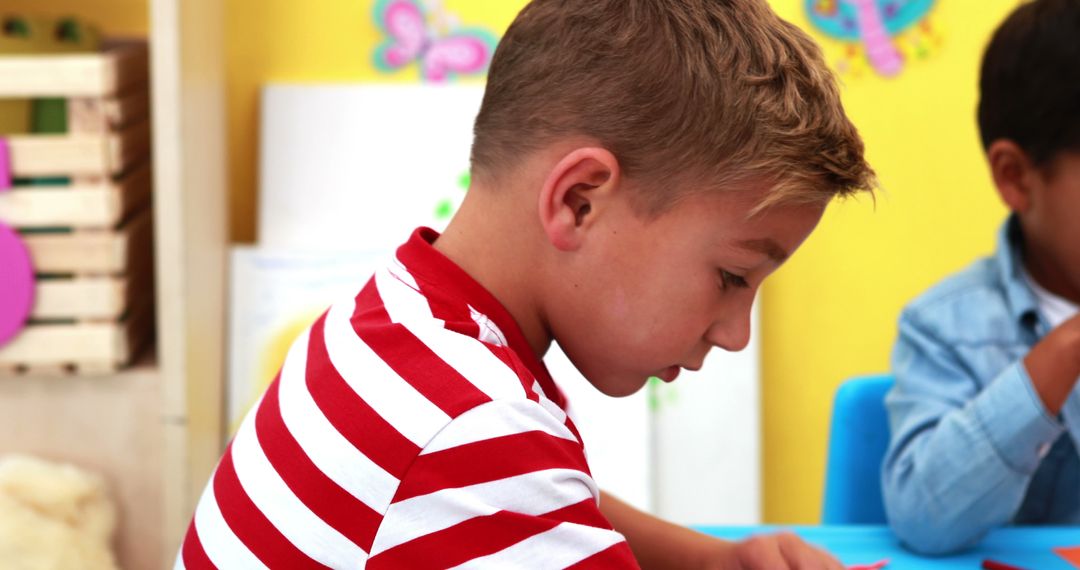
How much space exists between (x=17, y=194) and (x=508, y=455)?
111cm

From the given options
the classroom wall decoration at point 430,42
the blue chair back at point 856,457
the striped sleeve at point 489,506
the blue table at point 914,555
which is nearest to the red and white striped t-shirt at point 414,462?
the striped sleeve at point 489,506

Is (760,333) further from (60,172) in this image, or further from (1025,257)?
(60,172)

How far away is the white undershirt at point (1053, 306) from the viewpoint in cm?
113

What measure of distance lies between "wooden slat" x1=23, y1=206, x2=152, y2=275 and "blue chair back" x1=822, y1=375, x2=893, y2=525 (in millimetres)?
919

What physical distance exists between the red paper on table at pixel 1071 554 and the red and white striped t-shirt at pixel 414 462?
43 centimetres

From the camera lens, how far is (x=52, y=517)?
1.43 metres

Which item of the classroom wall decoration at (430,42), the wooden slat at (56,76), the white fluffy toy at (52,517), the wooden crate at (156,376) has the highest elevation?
the classroom wall decoration at (430,42)

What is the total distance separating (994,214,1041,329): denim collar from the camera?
3.67 feet

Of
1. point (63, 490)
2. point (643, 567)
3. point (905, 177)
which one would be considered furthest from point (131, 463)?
point (905, 177)

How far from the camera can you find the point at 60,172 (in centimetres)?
145

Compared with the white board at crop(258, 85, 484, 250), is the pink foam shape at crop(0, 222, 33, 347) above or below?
below

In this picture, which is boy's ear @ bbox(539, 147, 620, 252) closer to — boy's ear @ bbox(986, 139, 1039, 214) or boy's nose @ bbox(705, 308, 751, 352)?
boy's nose @ bbox(705, 308, 751, 352)

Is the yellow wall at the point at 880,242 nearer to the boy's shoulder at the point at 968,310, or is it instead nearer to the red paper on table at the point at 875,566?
the boy's shoulder at the point at 968,310

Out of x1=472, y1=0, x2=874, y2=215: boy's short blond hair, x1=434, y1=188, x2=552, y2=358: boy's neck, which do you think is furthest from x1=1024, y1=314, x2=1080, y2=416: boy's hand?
x1=434, y1=188, x2=552, y2=358: boy's neck
